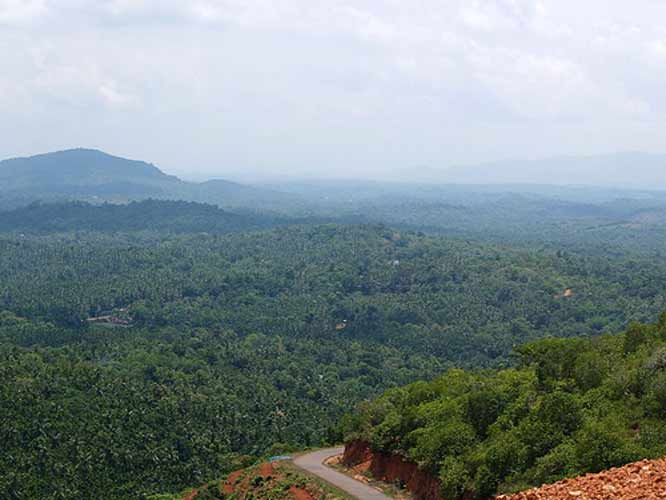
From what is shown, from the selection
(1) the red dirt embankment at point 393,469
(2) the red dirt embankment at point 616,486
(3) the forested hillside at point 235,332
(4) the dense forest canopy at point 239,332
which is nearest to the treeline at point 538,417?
(1) the red dirt embankment at point 393,469

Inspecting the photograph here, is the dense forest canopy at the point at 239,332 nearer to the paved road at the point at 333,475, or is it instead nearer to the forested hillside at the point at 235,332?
the forested hillside at the point at 235,332

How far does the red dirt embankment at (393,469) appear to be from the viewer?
92.1 ft

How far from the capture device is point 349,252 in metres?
172

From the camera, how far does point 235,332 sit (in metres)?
118

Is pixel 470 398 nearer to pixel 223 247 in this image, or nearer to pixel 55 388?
pixel 55 388

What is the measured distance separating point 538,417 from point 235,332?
312 ft

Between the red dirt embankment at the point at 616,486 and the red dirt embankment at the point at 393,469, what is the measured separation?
10005 millimetres

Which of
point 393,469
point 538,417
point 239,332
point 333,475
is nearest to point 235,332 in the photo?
point 239,332

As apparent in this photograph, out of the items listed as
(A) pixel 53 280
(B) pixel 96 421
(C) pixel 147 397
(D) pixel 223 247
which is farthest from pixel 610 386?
(D) pixel 223 247

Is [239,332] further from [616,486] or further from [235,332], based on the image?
[616,486]

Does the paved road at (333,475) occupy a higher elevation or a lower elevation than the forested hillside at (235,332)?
higher

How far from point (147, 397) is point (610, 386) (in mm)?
52325

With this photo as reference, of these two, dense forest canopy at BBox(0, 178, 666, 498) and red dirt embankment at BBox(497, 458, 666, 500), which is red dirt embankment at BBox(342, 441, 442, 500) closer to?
dense forest canopy at BBox(0, 178, 666, 498)

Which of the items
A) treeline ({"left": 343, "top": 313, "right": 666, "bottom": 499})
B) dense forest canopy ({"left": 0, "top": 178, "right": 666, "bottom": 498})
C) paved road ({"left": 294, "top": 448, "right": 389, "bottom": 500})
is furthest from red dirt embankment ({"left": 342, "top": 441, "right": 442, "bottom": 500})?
dense forest canopy ({"left": 0, "top": 178, "right": 666, "bottom": 498})
